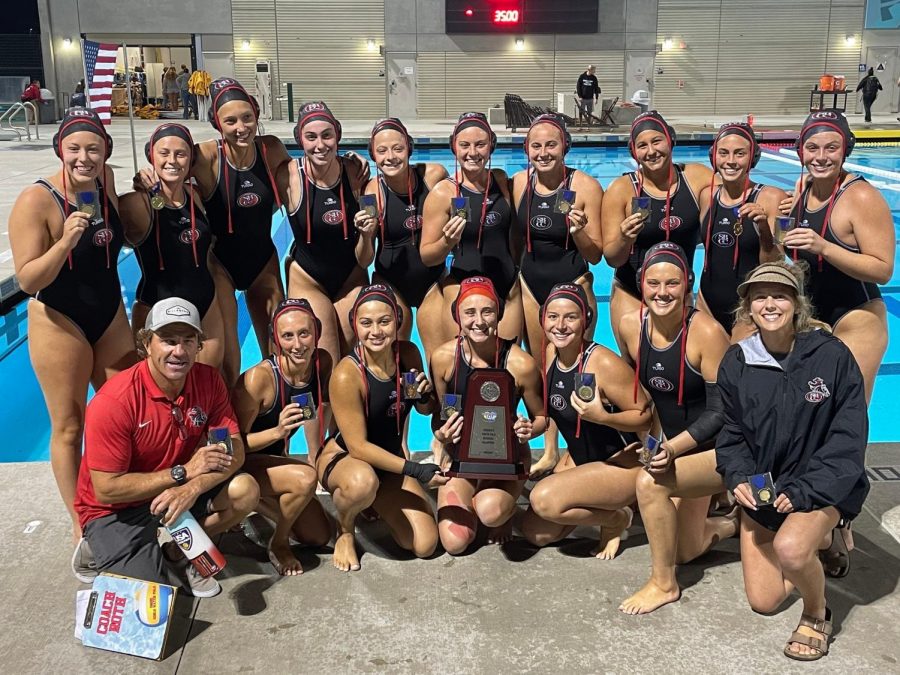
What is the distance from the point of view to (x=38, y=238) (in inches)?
141

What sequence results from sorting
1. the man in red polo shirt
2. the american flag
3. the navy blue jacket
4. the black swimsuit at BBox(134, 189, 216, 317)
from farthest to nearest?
the american flag < the black swimsuit at BBox(134, 189, 216, 317) < the man in red polo shirt < the navy blue jacket

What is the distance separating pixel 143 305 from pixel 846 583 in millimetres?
3498

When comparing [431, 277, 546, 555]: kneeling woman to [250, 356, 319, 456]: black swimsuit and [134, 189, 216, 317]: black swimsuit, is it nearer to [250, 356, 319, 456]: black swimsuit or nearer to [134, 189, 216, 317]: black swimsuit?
[250, 356, 319, 456]: black swimsuit

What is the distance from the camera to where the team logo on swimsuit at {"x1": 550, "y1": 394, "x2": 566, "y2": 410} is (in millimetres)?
3818

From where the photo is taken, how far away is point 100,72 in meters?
9.74

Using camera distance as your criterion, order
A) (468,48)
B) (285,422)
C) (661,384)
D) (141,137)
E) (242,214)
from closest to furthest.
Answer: (285,422), (661,384), (242,214), (141,137), (468,48)

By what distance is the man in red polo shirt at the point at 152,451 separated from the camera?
3.26 metres

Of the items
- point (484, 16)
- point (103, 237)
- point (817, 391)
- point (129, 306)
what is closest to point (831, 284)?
point (817, 391)

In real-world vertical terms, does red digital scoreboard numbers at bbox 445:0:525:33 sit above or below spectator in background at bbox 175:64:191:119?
above

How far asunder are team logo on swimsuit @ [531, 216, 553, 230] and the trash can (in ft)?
79.5

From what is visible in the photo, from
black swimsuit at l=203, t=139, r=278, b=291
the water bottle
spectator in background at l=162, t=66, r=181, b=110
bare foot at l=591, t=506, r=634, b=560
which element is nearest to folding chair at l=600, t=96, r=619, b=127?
spectator in background at l=162, t=66, r=181, b=110

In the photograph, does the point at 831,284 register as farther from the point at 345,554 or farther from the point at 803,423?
the point at 345,554

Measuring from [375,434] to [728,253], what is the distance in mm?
2040

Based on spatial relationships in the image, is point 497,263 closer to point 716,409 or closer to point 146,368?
point 716,409
